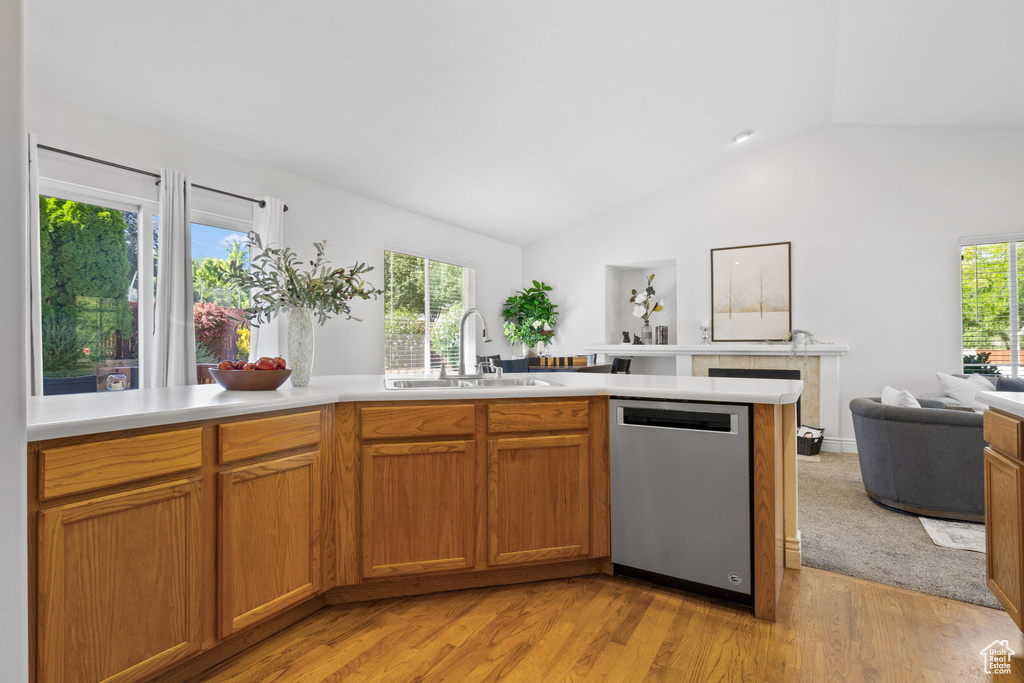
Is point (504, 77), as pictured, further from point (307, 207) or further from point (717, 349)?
point (717, 349)

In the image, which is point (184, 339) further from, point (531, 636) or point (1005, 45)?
point (1005, 45)

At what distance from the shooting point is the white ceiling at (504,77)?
2.80 m

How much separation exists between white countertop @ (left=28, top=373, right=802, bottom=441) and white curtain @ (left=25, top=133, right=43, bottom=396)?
1082mm

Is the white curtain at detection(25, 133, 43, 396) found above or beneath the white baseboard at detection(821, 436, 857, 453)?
above

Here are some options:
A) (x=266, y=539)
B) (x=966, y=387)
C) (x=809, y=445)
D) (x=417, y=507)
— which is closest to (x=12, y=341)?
(x=266, y=539)

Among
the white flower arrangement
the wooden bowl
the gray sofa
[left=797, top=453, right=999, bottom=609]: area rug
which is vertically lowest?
[left=797, top=453, right=999, bottom=609]: area rug

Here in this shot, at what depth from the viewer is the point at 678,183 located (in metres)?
6.47

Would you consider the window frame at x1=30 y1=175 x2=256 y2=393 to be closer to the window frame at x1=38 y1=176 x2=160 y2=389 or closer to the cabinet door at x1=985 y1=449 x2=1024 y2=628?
the window frame at x1=38 y1=176 x2=160 y2=389

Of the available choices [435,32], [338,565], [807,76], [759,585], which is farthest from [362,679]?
[807,76]

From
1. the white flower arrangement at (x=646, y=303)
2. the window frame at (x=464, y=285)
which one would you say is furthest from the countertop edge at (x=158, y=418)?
the white flower arrangement at (x=646, y=303)

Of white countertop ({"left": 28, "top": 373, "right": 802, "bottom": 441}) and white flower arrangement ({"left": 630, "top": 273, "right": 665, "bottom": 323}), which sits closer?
white countertop ({"left": 28, "top": 373, "right": 802, "bottom": 441})

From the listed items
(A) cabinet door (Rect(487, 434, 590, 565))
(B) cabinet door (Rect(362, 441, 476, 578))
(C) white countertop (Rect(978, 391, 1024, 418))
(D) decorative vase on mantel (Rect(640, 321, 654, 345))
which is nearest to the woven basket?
(D) decorative vase on mantel (Rect(640, 321, 654, 345))

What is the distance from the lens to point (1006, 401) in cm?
169

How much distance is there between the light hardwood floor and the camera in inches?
65.7
